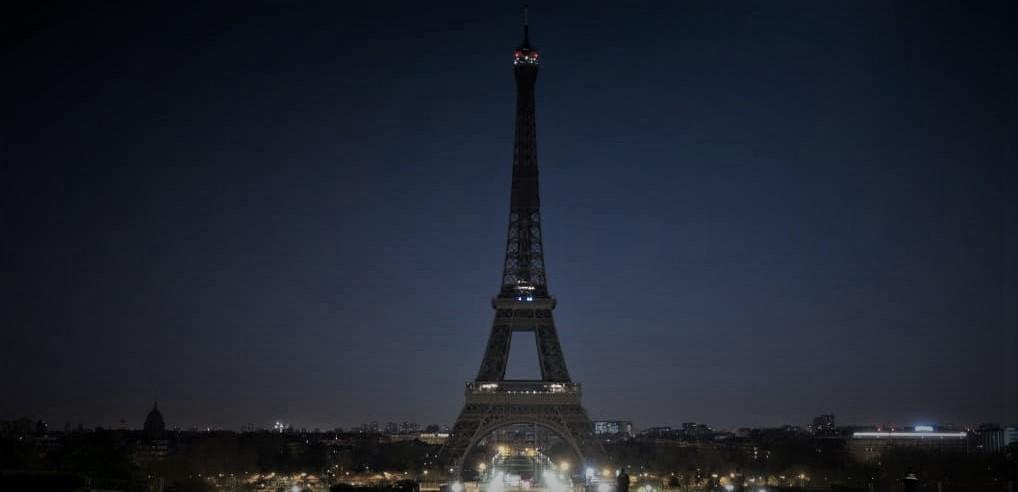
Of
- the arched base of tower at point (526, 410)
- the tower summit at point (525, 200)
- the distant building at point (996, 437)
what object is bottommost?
the distant building at point (996, 437)

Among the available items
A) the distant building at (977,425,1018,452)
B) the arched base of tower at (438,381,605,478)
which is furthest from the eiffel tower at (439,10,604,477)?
the distant building at (977,425,1018,452)

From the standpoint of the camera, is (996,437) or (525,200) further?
(996,437)

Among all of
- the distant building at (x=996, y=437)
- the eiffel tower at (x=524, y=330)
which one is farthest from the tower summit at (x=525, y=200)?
the distant building at (x=996, y=437)

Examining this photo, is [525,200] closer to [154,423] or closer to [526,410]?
[526,410]

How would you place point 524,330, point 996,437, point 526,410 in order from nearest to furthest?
point 526,410 → point 524,330 → point 996,437

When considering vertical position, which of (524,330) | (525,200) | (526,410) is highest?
(525,200)

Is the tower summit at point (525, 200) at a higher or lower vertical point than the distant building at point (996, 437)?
higher

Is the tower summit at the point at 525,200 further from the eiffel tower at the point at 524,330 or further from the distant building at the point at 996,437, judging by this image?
the distant building at the point at 996,437

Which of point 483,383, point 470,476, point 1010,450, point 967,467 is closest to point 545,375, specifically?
point 483,383

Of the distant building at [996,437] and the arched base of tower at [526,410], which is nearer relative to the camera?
the arched base of tower at [526,410]

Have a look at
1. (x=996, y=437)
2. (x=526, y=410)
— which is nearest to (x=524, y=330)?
(x=526, y=410)
